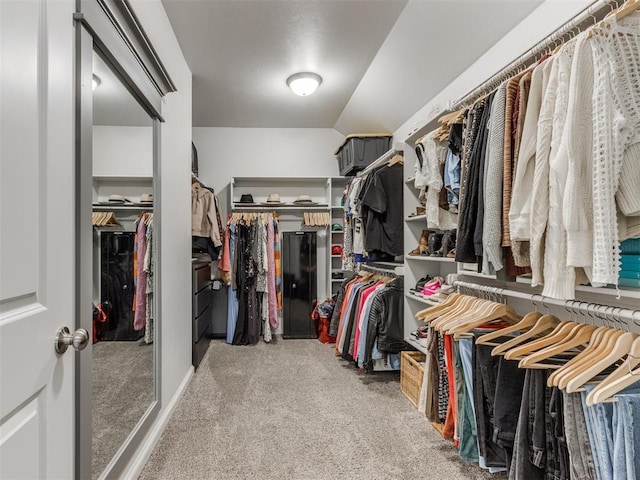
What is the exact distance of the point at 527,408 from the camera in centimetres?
124

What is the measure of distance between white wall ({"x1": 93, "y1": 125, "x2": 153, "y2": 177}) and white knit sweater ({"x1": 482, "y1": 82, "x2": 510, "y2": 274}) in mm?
1544

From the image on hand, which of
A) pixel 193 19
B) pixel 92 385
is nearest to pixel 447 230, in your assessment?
pixel 92 385

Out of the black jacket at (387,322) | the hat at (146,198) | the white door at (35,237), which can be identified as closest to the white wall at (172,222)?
the hat at (146,198)

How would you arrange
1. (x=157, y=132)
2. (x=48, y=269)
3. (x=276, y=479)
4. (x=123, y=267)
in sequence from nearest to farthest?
(x=48, y=269) < (x=123, y=267) < (x=276, y=479) < (x=157, y=132)

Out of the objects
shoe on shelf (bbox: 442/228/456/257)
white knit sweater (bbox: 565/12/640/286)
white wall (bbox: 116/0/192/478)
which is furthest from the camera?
shoe on shelf (bbox: 442/228/456/257)

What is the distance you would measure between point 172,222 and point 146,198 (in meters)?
0.48

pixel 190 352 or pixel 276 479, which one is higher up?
pixel 190 352

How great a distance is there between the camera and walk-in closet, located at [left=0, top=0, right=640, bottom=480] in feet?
2.94

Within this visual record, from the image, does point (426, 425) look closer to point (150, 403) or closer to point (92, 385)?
point (150, 403)

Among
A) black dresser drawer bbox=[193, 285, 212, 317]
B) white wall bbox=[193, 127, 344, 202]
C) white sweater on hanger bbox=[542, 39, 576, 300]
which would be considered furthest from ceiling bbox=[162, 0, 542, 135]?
black dresser drawer bbox=[193, 285, 212, 317]

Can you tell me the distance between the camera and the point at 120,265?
153 cm

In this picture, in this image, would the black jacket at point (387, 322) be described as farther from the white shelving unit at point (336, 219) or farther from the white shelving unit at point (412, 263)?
the white shelving unit at point (336, 219)

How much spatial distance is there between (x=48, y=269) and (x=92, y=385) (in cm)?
61

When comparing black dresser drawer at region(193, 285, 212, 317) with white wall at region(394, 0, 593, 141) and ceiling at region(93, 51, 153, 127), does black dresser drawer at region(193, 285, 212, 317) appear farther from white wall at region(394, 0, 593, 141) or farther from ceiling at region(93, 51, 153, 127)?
white wall at region(394, 0, 593, 141)
